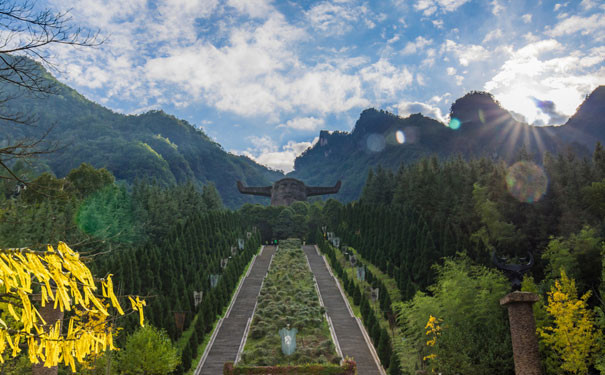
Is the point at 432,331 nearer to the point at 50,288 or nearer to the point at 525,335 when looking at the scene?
the point at 525,335

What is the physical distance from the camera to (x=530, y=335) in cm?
1345

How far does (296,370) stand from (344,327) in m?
9.44

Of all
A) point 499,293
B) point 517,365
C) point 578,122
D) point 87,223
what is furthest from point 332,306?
point 578,122

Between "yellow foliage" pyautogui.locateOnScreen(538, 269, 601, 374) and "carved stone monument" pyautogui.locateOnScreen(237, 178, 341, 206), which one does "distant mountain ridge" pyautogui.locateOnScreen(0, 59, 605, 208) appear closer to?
"carved stone monument" pyautogui.locateOnScreen(237, 178, 341, 206)

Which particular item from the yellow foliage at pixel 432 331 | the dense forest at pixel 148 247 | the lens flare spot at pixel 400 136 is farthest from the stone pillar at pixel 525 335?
the lens flare spot at pixel 400 136

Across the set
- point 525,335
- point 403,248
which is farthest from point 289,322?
point 525,335

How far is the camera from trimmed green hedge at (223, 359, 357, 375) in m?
22.7

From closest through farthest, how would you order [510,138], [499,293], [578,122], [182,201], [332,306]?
[499,293] → [332,306] → [182,201] → [578,122] → [510,138]

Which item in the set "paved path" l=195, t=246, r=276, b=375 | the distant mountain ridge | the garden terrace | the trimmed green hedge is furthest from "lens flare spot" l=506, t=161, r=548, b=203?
the distant mountain ridge

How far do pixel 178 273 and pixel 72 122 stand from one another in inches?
6312

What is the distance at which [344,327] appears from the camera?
104ft

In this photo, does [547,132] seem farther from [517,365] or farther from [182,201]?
[517,365]

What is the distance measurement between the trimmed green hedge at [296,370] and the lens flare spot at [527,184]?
105 feet

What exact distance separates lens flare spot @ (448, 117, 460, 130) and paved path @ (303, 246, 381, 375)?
132m
